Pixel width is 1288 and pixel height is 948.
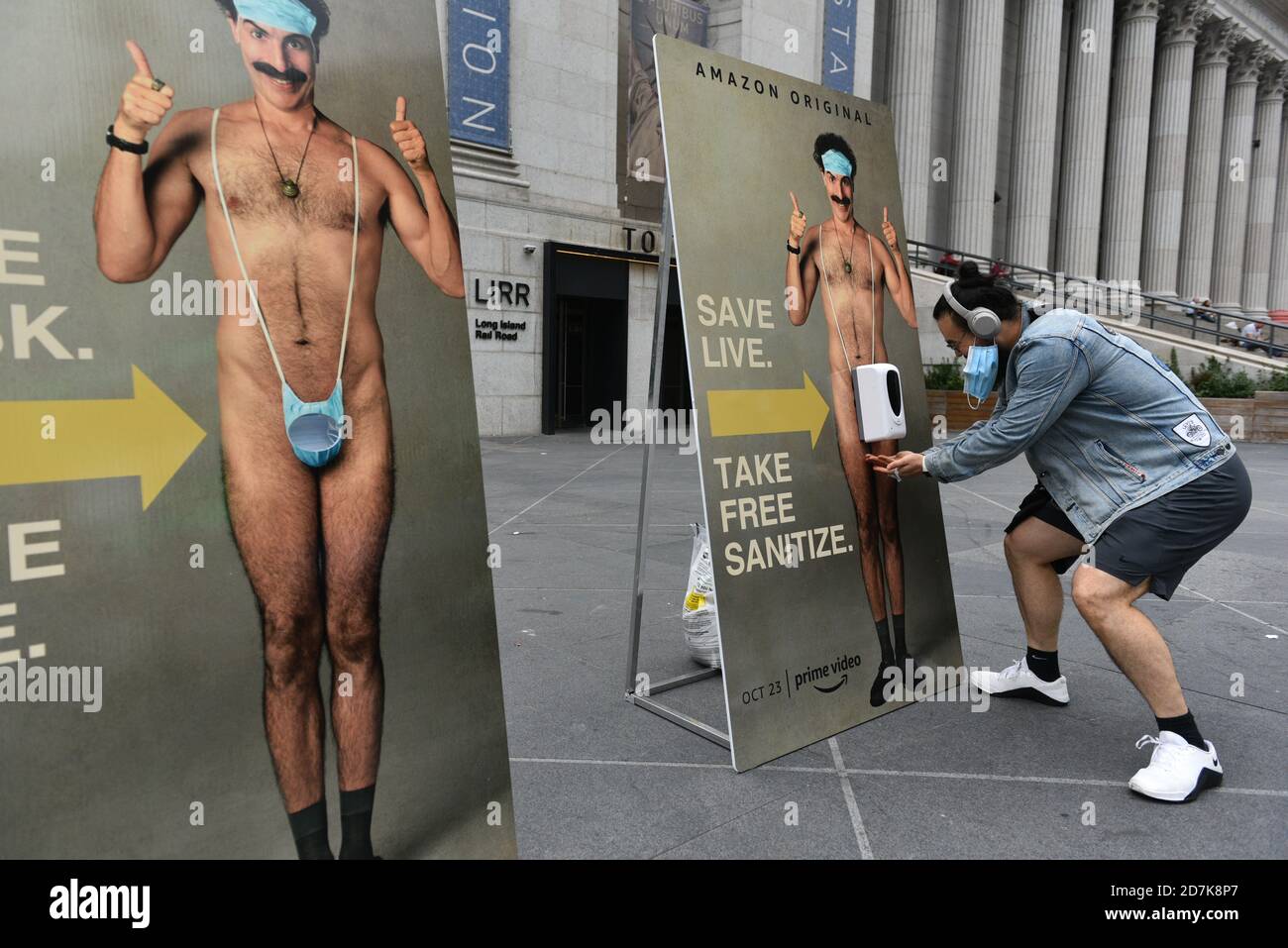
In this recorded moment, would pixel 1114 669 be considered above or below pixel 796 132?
below

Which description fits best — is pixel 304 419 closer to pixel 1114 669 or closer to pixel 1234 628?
pixel 1114 669

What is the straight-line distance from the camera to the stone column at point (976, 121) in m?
26.5

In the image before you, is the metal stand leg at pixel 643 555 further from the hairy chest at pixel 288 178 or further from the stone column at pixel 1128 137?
the stone column at pixel 1128 137

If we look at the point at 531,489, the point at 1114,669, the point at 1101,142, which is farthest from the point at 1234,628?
the point at 1101,142

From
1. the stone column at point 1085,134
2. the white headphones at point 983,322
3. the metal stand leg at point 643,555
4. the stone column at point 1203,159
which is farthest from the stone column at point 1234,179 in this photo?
the metal stand leg at point 643,555

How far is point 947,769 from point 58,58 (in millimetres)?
3258

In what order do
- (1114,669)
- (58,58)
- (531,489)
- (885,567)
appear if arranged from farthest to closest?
(531,489) → (1114,669) → (885,567) → (58,58)

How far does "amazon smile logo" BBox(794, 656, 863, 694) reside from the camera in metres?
3.42

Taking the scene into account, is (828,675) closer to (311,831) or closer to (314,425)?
(311,831)

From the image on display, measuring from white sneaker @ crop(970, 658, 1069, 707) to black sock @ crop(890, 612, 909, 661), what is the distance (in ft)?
1.65

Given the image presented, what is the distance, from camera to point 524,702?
3.86 metres

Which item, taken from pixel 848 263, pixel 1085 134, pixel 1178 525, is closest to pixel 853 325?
pixel 848 263

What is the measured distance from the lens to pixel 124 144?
1782 millimetres

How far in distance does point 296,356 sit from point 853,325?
2401 millimetres
